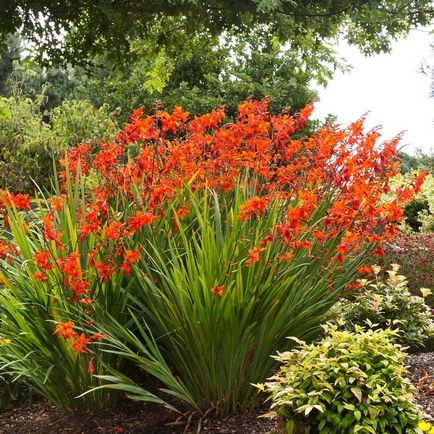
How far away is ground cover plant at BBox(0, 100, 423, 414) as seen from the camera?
385cm

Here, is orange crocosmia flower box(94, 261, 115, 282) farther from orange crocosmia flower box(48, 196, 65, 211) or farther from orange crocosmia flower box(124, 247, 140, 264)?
orange crocosmia flower box(48, 196, 65, 211)

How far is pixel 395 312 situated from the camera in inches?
227

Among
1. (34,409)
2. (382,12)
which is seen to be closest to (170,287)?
(34,409)

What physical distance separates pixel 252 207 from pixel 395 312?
8.06 feet

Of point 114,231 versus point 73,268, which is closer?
point 73,268

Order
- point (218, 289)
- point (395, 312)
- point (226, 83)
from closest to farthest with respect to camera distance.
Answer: point (218, 289) → point (395, 312) → point (226, 83)

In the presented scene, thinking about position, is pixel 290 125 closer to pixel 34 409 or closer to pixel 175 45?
pixel 34 409

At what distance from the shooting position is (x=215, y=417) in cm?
402

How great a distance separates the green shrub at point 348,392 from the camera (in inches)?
125

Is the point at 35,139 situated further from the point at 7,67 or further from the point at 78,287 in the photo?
the point at 7,67

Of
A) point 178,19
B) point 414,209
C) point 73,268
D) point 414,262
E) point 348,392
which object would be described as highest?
point 178,19

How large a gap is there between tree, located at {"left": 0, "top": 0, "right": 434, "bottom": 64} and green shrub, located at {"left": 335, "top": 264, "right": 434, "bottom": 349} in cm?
220

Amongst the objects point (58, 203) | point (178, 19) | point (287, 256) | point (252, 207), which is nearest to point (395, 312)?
point (287, 256)

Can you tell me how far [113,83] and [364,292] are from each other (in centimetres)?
1604
